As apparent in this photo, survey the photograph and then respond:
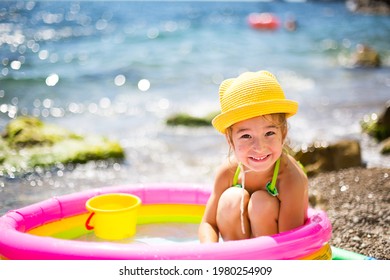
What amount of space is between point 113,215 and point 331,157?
1.93 meters

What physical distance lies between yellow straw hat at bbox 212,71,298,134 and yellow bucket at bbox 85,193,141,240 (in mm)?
632

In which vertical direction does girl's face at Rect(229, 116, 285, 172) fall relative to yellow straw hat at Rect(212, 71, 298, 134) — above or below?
below

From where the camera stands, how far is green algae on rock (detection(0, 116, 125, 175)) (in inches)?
148

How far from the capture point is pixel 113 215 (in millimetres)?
2275

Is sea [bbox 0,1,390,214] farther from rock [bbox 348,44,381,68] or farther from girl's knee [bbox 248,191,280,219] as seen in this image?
girl's knee [bbox 248,191,280,219]

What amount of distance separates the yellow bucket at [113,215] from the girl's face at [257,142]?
1.94ft

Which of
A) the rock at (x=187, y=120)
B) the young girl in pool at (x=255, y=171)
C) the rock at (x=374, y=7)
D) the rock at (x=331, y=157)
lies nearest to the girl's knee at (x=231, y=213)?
the young girl in pool at (x=255, y=171)

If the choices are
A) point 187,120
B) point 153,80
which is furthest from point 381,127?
point 153,80

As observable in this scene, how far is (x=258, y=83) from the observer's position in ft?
6.18

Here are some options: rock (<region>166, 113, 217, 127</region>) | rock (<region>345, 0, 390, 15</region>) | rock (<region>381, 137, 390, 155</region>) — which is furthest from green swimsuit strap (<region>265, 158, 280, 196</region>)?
rock (<region>345, 0, 390, 15</region>)
